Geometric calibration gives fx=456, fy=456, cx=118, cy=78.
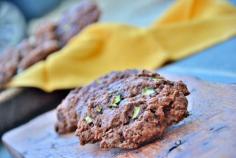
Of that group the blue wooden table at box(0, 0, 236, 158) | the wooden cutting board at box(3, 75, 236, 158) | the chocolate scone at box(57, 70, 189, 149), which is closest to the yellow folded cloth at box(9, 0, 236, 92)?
the blue wooden table at box(0, 0, 236, 158)

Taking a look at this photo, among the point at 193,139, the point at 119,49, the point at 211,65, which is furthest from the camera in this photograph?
the point at 119,49

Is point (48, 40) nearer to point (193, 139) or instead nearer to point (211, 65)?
→ point (211, 65)

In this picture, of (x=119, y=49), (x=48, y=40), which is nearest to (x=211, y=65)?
(x=119, y=49)

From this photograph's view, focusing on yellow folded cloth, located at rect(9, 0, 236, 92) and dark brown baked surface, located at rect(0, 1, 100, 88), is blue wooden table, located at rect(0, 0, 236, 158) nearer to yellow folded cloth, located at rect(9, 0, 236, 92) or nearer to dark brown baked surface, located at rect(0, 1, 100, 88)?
yellow folded cloth, located at rect(9, 0, 236, 92)

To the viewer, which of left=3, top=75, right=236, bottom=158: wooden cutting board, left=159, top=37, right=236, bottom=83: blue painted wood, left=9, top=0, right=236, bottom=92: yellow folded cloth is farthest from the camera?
left=9, top=0, right=236, bottom=92: yellow folded cloth

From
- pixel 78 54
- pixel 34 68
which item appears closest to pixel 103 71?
pixel 78 54
